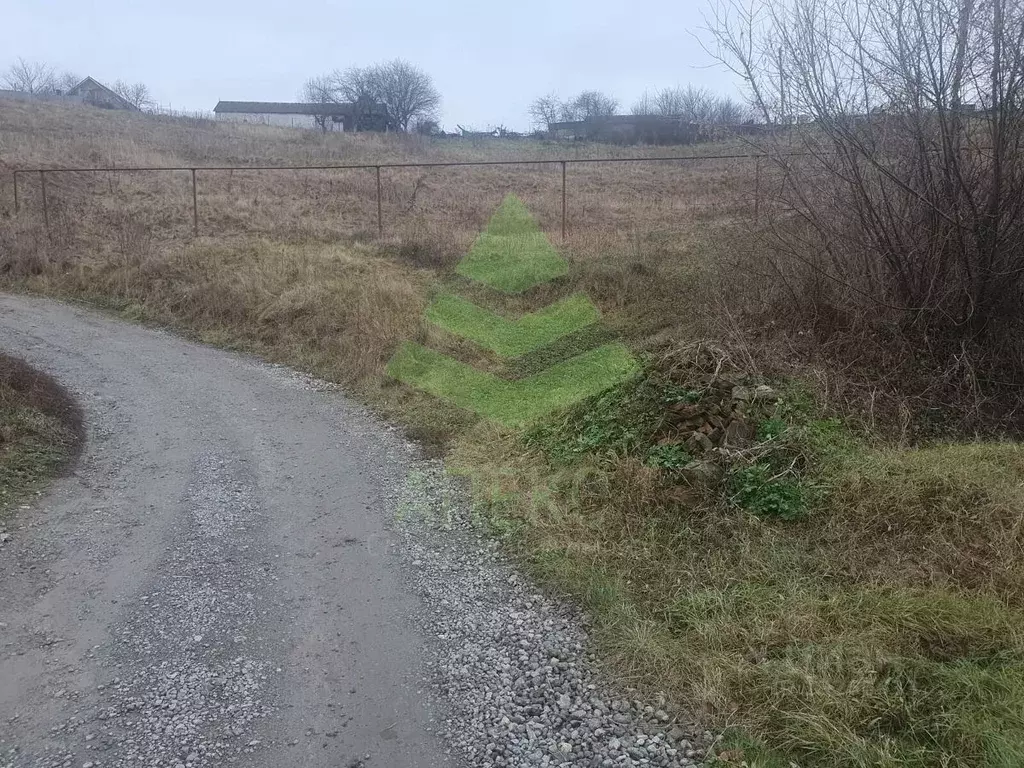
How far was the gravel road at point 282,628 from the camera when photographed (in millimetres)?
3453

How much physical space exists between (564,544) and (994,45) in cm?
548

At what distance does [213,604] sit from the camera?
454 cm

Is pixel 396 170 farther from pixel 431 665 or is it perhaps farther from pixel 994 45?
pixel 431 665

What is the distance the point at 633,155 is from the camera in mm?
24578

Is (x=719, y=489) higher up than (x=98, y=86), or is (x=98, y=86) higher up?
(x=98, y=86)

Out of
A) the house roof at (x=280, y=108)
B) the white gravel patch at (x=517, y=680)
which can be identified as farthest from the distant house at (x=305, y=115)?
the white gravel patch at (x=517, y=680)

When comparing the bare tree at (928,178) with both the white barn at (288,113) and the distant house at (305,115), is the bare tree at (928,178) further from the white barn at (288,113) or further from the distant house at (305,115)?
the white barn at (288,113)
